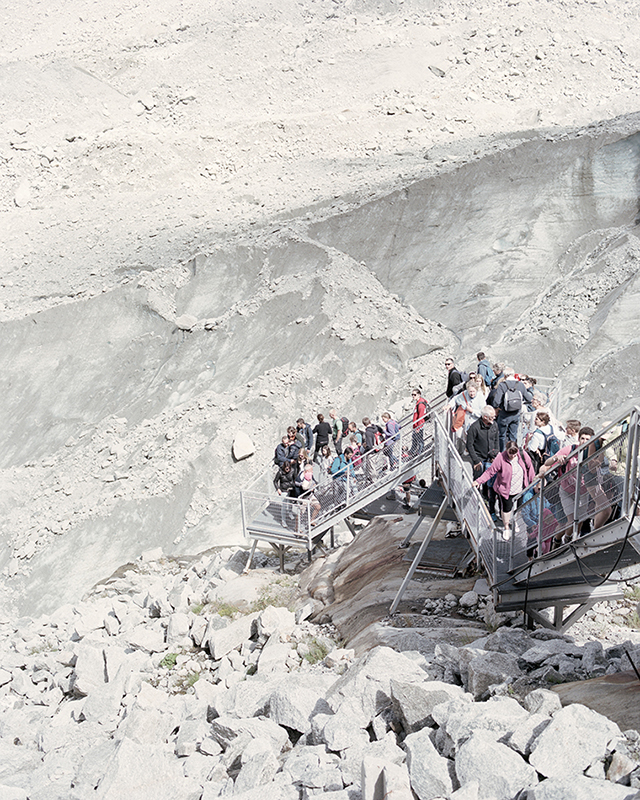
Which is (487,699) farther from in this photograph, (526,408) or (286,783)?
(526,408)

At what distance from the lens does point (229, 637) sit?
1242 cm

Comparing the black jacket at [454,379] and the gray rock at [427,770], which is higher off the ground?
the black jacket at [454,379]

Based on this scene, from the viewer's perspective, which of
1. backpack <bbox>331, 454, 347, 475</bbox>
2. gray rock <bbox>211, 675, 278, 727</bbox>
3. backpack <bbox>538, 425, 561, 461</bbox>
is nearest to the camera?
gray rock <bbox>211, 675, 278, 727</bbox>

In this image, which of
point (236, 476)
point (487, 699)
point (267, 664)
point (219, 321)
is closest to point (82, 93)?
point (219, 321)

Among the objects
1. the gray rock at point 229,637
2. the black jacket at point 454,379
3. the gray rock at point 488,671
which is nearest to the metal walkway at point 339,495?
the black jacket at point 454,379

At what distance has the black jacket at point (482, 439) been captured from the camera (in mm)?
10594

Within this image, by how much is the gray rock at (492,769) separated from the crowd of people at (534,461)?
255cm

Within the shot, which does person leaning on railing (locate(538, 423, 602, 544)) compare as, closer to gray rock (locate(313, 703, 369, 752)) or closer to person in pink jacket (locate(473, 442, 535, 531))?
person in pink jacket (locate(473, 442, 535, 531))

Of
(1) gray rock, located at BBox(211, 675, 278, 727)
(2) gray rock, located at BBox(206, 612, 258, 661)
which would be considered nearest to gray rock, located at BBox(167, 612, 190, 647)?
(2) gray rock, located at BBox(206, 612, 258, 661)

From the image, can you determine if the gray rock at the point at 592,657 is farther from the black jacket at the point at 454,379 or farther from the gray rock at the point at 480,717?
the black jacket at the point at 454,379

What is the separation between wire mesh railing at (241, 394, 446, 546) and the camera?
13.9 m

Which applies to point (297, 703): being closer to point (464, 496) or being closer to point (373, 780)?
point (373, 780)

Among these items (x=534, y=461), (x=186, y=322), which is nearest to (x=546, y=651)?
(x=534, y=461)

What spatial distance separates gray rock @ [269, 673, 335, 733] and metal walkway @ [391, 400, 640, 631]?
8.14 feet
